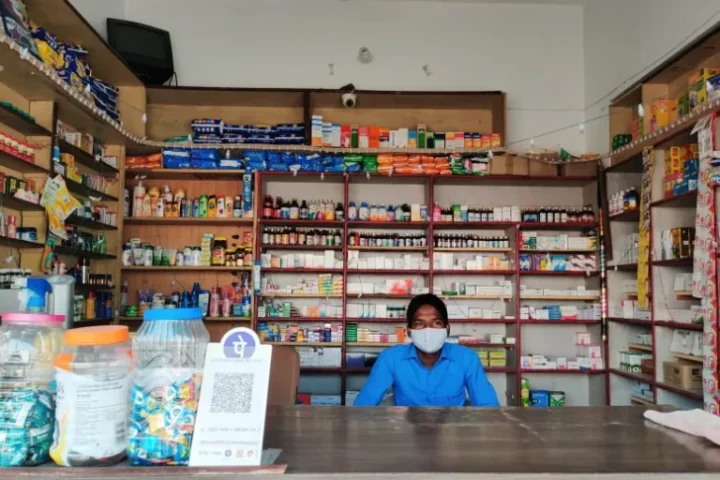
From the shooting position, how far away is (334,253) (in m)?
5.25

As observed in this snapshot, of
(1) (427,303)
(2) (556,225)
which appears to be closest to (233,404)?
(1) (427,303)

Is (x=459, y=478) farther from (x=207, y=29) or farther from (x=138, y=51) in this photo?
(x=207, y=29)

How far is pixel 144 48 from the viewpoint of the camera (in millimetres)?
5262

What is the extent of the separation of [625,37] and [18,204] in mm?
5080

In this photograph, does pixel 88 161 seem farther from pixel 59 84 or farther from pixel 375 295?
pixel 375 295

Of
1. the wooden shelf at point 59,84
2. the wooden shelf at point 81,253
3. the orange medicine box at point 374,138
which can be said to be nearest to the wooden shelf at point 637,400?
the orange medicine box at point 374,138

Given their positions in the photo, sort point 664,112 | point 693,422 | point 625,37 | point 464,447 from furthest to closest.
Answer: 1. point 625,37
2. point 664,112
3. point 693,422
4. point 464,447

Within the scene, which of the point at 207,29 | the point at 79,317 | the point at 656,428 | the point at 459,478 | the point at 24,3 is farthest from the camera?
the point at 207,29

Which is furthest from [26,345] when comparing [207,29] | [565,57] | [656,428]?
[565,57]

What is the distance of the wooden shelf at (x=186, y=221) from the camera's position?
514 cm

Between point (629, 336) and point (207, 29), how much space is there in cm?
507

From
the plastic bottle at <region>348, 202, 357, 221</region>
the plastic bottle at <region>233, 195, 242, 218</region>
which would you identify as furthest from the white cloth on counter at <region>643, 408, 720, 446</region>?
the plastic bottle at <region>233, 195, 242, 218</region>

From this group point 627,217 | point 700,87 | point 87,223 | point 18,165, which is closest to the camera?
point 18,165

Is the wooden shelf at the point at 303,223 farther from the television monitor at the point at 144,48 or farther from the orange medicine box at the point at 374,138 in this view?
the television monitor at the point at 144,48
